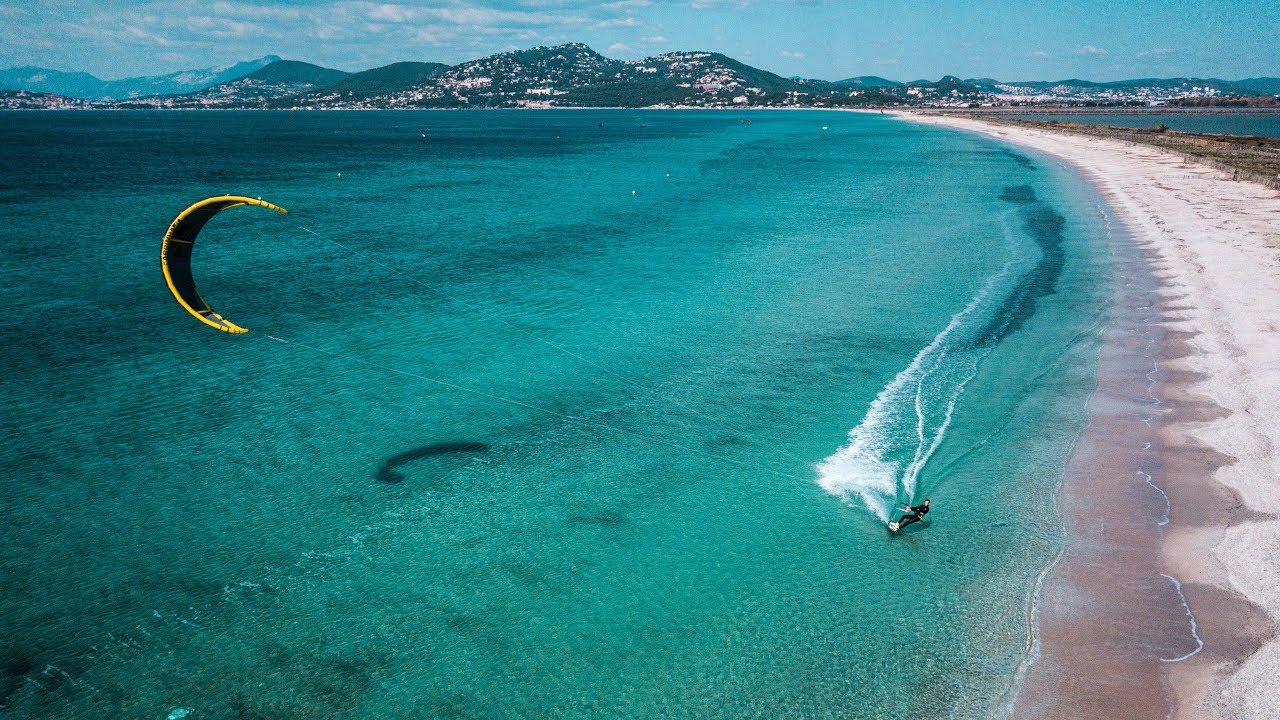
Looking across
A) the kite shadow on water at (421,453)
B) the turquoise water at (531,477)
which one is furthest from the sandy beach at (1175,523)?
the kite shadow on water at (421,453)

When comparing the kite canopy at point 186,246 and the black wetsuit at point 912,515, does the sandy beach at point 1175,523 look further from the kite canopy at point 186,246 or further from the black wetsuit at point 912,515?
the kite canopy at point 186,246

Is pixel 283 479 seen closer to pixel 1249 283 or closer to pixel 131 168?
pixel 1249 283

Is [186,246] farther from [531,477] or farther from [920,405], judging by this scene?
[920,405]

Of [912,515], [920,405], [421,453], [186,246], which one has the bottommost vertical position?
[912,515]

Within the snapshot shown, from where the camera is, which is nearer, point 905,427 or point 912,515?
point 912,515

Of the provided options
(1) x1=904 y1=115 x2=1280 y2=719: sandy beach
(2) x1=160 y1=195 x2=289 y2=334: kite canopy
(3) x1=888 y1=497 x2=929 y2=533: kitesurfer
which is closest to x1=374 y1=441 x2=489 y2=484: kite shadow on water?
(2) x1=160 y1=195 x2=289 y2=334: kite canopy

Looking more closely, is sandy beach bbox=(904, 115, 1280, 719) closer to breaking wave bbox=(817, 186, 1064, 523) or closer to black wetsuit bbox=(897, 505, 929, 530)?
black wetsuit bbox=(897, 505, 929, 530)

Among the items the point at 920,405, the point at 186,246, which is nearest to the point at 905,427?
the point at 920,405
